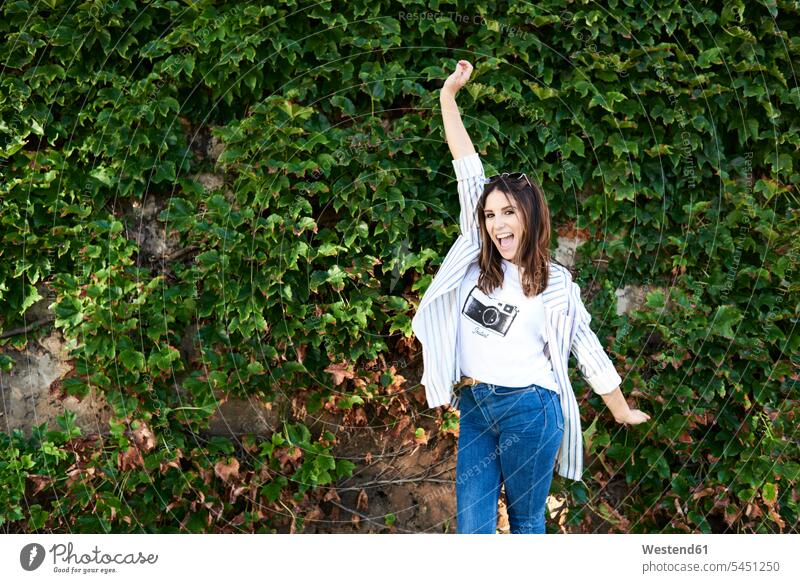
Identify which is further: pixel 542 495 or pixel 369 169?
pixel 369 169

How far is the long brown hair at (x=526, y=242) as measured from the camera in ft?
10.4

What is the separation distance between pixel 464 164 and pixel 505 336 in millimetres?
748

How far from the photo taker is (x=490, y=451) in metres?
3.14

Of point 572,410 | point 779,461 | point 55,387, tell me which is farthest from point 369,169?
point 779,461

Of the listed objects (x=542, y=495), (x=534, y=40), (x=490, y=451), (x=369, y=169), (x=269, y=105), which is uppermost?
(x=534, y=40)

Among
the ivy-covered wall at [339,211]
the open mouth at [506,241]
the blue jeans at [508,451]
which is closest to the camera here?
the blue jeans at [508,451]

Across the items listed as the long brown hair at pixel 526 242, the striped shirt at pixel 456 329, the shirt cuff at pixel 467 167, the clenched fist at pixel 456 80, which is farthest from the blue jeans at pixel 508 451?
the clenched fist at pixel 456 80

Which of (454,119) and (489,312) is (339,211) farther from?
(489,312)

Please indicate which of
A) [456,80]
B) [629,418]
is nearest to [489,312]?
[629,418]

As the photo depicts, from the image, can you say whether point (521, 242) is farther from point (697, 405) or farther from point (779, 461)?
point (779, 461)

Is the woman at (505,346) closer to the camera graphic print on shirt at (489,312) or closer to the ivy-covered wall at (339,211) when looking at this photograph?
the camera graphic print on shirt at (489,312)

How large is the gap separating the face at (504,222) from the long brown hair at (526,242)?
0.6 inches
